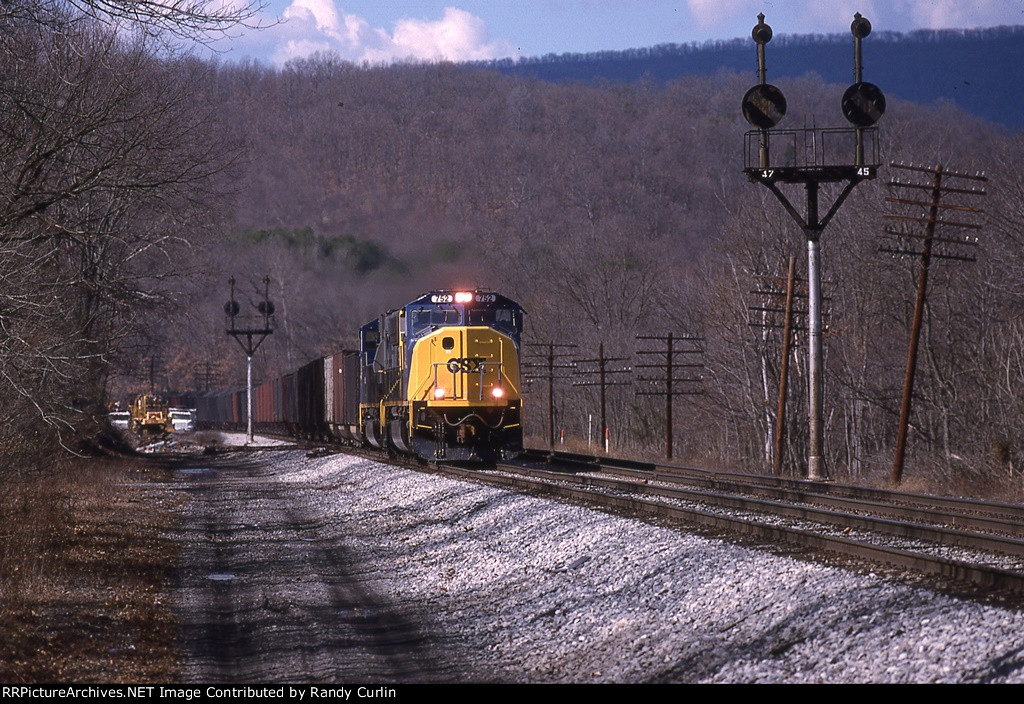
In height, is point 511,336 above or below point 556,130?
below

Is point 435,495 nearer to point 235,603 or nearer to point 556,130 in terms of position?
point 235,603

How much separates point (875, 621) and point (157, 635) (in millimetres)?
6531

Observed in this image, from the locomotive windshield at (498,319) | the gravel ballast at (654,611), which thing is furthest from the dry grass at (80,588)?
the locomotive windshield at (498,319)

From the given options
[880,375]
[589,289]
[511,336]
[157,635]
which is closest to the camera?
[157,635]

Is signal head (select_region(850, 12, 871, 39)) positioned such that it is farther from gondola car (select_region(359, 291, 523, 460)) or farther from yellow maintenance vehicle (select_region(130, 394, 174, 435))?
yellow maintenance vehicle (select_region(130, 394, 174, 435))

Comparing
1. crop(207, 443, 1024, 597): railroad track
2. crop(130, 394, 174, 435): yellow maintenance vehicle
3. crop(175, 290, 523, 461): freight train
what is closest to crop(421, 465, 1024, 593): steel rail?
crop(207, 443, 1024, 597): railroad track

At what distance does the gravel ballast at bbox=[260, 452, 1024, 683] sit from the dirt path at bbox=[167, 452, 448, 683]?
0.42 meters

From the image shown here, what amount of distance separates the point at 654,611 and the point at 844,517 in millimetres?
4472

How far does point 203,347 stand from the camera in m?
124

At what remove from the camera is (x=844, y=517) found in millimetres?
14117

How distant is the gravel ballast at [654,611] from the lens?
311 inches

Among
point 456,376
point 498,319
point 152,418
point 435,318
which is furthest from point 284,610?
point 152,418

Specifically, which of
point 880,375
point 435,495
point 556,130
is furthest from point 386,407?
point 556,130

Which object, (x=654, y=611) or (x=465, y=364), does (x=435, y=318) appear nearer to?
(x=465, y=364)
